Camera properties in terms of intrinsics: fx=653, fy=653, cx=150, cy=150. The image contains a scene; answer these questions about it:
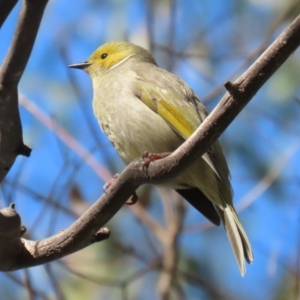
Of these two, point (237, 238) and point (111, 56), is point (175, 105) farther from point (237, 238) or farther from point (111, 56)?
point (111, 56)

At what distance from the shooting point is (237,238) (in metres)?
3.28

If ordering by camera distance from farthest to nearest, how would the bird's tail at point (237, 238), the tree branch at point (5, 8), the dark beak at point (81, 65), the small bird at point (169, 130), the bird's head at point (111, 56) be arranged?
the dark beak at point (81, 65)
the bird's head at point (111, 56)
the small bird at point (169, 130)
the bird's tail at point (237, 238)
the tree branch at point (5, 8)

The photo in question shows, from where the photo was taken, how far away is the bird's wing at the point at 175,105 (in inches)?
134

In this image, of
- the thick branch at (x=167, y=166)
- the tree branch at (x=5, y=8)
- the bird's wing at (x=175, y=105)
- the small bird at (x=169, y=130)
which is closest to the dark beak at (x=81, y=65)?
the small bird at (x=169, y=130)

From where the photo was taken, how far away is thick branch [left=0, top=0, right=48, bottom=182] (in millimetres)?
1855

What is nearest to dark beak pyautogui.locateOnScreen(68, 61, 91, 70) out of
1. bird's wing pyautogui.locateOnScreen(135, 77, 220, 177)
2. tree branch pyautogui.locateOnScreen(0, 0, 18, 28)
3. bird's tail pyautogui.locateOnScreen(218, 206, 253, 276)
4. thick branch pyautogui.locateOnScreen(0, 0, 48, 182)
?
bird's wing pyautogui.locateOnScreen(135, 77, 220, 177)

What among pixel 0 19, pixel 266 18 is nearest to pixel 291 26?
pixel 0 19

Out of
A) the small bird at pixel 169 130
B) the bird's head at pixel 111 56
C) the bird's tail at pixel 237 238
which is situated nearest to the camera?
the bird's tail at pixel 237 238

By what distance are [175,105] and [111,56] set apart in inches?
50.2

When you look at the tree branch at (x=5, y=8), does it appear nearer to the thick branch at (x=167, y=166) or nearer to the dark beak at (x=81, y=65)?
the thick branch at (x=167, y=166)

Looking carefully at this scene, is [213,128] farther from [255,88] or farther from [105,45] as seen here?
[105,45]

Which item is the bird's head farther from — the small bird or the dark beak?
the small bird

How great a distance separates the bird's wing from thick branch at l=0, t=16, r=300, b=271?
3.24 feet

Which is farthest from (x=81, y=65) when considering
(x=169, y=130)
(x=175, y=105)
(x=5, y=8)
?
(x=5, y=8)
